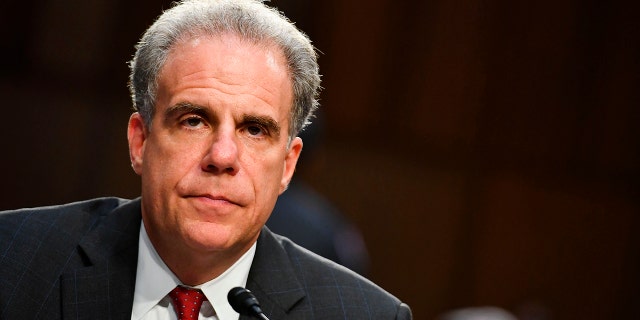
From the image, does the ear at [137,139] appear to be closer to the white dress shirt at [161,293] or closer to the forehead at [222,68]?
the forehead at [222,68]

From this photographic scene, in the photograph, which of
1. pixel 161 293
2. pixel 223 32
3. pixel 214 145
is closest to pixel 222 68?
Result: pixel 223 32

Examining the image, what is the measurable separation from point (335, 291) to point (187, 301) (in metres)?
0.47

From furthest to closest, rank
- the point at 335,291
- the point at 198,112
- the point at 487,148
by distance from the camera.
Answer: the point at 487,148 < the point at 335,291 < the point at 198,112

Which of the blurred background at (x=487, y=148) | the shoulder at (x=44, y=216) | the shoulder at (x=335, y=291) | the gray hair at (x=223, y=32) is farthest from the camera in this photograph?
the blurred background at (x=487, y=148)

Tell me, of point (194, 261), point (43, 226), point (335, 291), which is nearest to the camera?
point (194, 261)

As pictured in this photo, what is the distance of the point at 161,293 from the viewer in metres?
2.49

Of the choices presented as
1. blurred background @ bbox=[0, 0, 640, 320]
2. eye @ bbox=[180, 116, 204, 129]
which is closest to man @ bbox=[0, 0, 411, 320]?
eye @ bbox=[180, 116, 204, 129]

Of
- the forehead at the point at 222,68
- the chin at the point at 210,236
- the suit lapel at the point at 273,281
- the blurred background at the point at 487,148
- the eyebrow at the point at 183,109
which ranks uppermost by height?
the forehead at the point at 222,68

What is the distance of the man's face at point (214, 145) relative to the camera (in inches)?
91.0

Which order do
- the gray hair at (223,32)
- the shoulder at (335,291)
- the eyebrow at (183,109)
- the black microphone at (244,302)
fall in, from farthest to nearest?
1. the shoulder at (335,291)
2. the gray hair at (223,32)
3. the eyebrow at (183,109)
4. the black microphone at (244,302)

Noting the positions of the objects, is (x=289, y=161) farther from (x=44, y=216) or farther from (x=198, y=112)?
(x=44, y=216)

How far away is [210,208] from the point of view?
2303 mm

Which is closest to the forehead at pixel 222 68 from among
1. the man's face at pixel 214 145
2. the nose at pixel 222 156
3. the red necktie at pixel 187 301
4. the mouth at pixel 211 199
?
the man's face at pixel 214 145

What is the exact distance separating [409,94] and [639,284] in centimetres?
205
